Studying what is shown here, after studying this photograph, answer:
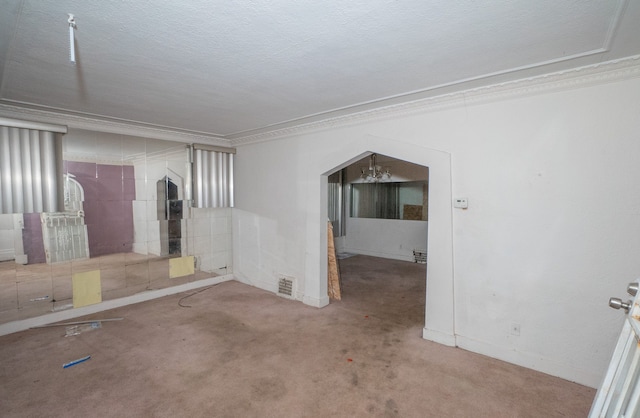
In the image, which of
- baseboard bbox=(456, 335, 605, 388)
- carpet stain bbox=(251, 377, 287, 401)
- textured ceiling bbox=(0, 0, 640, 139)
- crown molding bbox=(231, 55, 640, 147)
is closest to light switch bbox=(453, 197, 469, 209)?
crown molding bbox=(231, 55, 640, 147)

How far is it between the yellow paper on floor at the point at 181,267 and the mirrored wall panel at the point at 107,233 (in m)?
0.02

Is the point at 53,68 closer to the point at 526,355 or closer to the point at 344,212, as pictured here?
the point at 526,355

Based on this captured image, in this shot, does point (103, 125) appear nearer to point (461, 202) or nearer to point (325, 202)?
point (325, 202)

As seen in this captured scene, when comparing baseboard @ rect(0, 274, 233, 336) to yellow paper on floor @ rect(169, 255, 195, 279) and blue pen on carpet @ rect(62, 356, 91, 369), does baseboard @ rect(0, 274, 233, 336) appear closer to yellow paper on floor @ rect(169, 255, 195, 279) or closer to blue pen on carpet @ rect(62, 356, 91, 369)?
yellow paper on floor @ rect(169, 255, 195, 279)

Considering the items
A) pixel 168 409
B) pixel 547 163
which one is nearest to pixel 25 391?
pixel 168 409

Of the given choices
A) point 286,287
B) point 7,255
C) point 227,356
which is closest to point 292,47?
point 227,356

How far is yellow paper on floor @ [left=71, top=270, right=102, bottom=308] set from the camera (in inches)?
159

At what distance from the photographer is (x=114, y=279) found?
4.36m

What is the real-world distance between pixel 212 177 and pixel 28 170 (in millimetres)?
2342

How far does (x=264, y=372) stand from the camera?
108 inches

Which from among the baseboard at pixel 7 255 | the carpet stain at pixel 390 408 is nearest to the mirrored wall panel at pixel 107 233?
the baseboard at pixel 7 255

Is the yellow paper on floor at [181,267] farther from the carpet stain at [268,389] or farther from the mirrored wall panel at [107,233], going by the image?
the carpet stain at [268,389]

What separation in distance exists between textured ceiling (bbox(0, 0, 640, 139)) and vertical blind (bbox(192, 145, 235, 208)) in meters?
1.94

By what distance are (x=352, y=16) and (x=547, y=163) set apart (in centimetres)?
220
